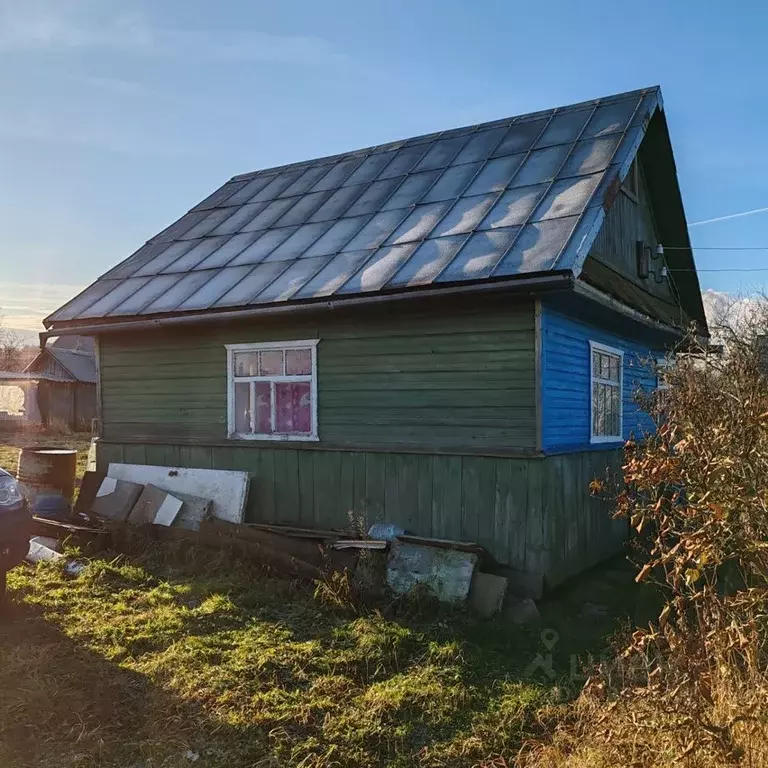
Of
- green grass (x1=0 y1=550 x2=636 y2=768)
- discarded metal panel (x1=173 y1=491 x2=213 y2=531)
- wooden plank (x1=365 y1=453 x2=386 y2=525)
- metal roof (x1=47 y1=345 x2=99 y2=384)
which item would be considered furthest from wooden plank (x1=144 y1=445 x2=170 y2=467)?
metal roof (x1=47 y1=345 x2=99 y2=384)

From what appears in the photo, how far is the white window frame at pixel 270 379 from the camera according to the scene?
8.72 meters

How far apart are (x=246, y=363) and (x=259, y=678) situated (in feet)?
16.9

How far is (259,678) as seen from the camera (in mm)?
4941

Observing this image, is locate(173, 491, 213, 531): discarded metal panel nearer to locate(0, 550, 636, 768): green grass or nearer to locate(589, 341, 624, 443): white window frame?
locate(0, 550, 636, 768): green grass

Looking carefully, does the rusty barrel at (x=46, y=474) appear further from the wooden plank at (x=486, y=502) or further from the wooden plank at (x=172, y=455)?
the wooden plank at (x=486, y=502)

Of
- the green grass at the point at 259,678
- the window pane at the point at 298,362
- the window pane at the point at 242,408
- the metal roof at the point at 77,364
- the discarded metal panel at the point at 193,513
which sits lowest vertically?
the green grass at the point at 259,678

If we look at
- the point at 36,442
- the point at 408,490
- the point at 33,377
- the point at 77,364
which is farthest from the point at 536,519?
the point at 77,364

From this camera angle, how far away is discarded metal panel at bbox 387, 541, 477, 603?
22.2ft

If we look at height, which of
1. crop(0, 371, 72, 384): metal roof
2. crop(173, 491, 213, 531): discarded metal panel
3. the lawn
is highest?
crop(0, 371, 72, 384): metal roof

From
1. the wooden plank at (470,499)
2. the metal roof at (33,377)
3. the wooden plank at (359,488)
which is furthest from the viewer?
the metal roof at (33,377)

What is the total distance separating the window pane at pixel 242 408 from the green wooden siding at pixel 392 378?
7.1 inches

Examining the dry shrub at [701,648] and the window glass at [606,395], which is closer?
the dry shrub at [701,648]

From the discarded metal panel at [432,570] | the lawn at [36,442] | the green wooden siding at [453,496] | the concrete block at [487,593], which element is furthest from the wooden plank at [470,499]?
the lawn at [36,442]

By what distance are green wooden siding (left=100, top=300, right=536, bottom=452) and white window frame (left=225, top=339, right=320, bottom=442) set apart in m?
0.08
